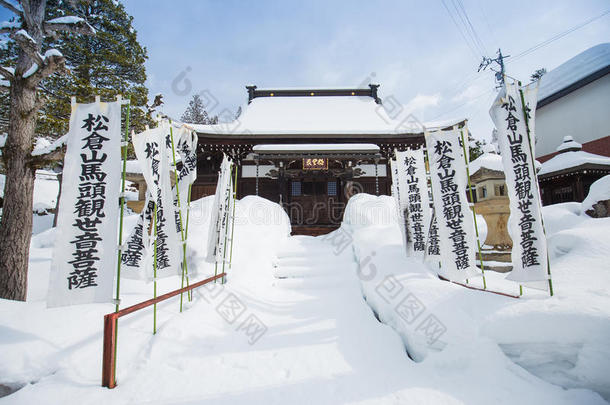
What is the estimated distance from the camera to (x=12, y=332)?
3.01 metres

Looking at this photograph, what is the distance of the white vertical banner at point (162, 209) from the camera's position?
4.11 metres

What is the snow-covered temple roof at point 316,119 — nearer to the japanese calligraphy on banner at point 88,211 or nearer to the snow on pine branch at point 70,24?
the snow on pine branch at point 70,24

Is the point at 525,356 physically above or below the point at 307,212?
below

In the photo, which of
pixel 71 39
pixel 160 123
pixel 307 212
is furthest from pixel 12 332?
pixel 71 39

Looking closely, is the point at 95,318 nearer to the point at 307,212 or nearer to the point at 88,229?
the point at 88,229

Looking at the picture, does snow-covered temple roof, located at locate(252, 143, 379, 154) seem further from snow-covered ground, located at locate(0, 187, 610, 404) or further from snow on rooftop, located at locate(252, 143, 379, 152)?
snow-covered ground, located at locate(0, 187, 610, 404)

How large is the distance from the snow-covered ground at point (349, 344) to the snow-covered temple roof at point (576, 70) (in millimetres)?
13048

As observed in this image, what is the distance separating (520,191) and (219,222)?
5358 millimetres

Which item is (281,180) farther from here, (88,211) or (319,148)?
(88,211)

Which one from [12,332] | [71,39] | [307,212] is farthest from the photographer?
[307,212]

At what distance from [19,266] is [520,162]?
7.93 m

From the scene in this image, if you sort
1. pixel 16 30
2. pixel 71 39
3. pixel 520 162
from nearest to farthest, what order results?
1. pixel 520 162
2. pixel 16 30
3. pixel 71 39

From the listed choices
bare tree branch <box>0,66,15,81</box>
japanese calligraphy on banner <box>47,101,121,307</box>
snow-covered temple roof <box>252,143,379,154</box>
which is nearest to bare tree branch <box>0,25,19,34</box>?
bare tree branch <box>0,66,15,81</box>

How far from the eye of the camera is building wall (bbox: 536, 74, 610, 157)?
40.3ft
